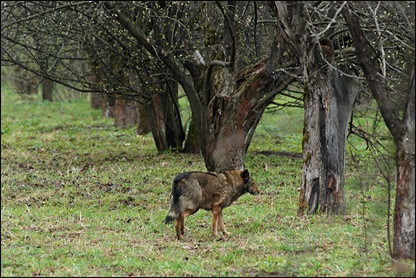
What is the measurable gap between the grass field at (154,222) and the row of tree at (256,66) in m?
0.75

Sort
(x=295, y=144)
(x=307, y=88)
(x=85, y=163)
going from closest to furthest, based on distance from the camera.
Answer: (x=307, y=88) < (x=85, y=163) < (x=295, y=144)

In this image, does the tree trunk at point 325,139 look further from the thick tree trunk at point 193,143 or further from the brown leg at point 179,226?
the thick tree trunk at point 193,143

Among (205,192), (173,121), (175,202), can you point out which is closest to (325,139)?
(205,192)

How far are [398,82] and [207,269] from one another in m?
6.77

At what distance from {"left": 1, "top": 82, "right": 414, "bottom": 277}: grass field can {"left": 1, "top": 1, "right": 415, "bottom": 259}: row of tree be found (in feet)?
2.45

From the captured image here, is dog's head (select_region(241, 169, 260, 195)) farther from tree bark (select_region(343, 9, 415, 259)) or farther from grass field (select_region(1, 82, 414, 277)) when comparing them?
tree bark (select_region(343, 9, 415, 259))

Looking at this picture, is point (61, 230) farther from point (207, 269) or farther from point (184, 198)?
point (207, 269)

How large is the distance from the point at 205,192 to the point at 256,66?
5.22m

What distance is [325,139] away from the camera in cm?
1160

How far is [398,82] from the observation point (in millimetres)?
13227

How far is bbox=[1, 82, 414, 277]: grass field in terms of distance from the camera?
8188 mm

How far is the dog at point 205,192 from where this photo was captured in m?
10.3

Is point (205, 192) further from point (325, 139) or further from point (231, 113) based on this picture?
point (231, 113)

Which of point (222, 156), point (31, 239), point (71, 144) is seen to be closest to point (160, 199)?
point (222, 156)
